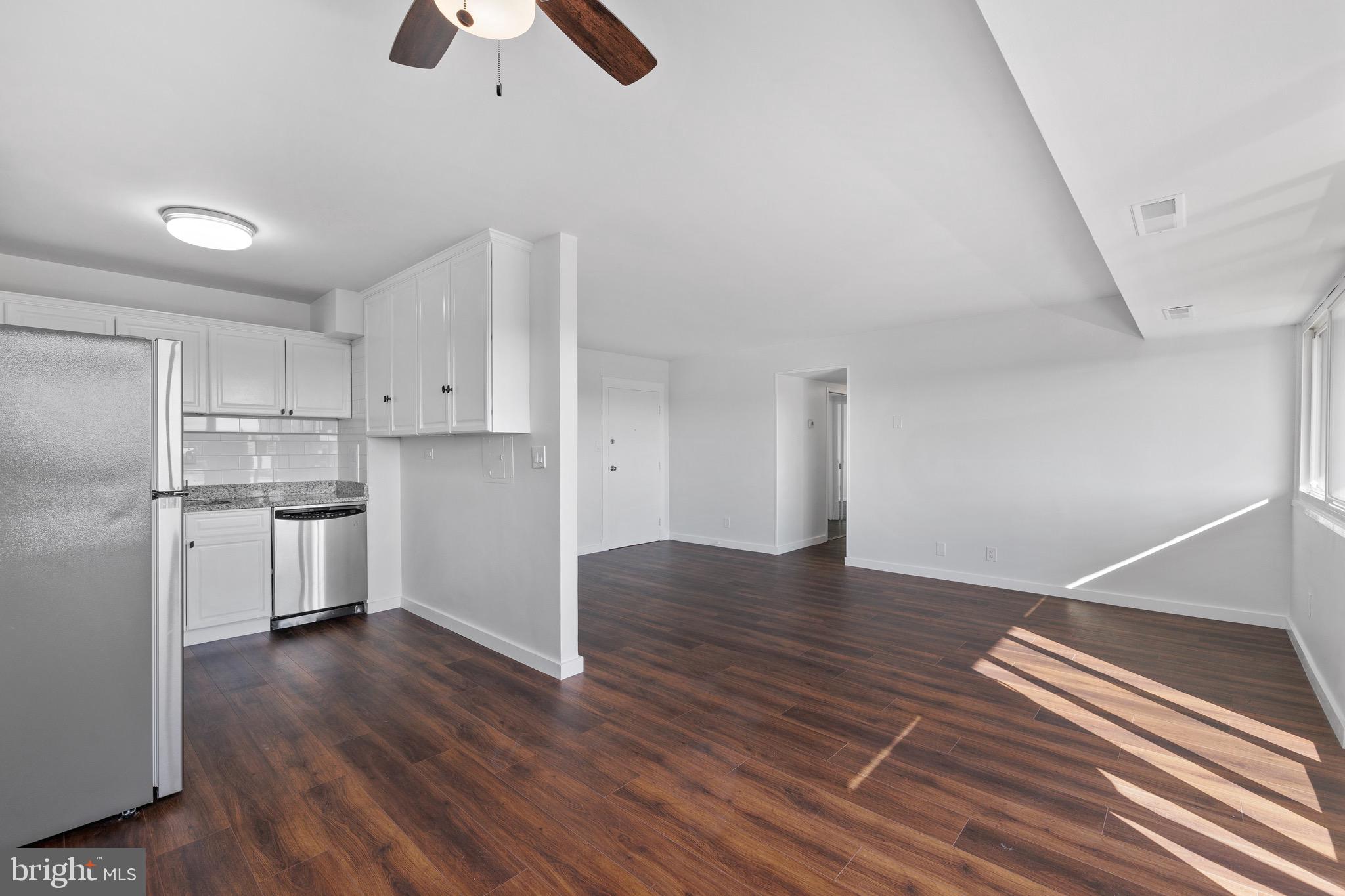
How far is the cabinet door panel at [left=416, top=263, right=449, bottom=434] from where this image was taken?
359cm

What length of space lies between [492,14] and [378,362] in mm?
3511

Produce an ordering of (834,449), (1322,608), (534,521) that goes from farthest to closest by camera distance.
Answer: (834,449)
(534,521)
(1322,608)

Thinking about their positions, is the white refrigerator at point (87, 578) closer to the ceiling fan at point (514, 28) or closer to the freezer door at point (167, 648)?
the freezer door at point (167, 648)

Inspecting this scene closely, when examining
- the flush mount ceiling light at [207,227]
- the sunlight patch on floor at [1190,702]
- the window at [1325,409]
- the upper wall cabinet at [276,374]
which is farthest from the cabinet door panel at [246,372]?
the window at [1325,409]

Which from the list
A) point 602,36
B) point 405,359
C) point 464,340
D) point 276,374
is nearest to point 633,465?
point 405,359

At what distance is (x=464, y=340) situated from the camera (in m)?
3.44

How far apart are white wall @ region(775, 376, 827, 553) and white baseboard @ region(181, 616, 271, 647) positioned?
4.89 metres

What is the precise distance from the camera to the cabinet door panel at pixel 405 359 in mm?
3879

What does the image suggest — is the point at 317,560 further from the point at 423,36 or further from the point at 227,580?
the point at 423,36

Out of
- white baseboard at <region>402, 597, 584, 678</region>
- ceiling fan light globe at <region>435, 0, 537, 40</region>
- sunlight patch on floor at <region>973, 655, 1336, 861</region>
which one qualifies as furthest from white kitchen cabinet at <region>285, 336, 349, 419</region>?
sunlight patch on floor at <region>973, 655, 1336, 861</region>

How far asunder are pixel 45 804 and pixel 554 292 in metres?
2.78

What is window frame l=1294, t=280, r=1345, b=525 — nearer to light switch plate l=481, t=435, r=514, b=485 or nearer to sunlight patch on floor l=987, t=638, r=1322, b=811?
sunlight patch on floor l=987, t=638, r=1322, b=811

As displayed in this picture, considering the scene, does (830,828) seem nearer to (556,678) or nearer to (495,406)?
(556,678)

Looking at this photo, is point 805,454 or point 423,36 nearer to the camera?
point 423,36
